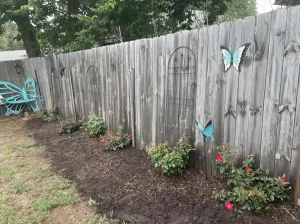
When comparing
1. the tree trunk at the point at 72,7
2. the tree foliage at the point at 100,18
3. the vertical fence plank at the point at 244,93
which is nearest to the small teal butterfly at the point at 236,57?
the vertical fence plank at the point at 244,93

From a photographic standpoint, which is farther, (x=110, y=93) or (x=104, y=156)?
(x=110, y=93)

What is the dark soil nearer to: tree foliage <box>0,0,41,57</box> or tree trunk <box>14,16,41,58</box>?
tree foliage <box>0,0,41,57</box>

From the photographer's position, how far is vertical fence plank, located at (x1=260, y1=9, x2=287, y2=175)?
1.98m

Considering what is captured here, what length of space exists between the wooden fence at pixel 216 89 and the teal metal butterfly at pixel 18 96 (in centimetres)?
438

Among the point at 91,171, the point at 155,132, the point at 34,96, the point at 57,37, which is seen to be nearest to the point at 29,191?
the point at 91,171

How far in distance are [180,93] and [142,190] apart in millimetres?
1294

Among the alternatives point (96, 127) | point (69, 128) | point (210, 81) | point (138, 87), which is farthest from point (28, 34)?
point (210, 81)

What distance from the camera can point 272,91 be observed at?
6.88 feet

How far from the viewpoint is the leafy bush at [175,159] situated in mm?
2829

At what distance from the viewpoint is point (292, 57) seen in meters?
1.94

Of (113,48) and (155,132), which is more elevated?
(113,48)

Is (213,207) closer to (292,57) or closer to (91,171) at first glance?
(292,57)

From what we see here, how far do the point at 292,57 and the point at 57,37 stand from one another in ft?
31.9

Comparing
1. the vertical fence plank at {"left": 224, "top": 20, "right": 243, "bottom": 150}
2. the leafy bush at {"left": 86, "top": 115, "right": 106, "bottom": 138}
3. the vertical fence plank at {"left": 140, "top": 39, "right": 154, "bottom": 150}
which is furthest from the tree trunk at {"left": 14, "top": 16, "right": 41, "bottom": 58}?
the vertical fence plank at {"left": 224, "top": 20, "right": 243, "bottom": 150}
